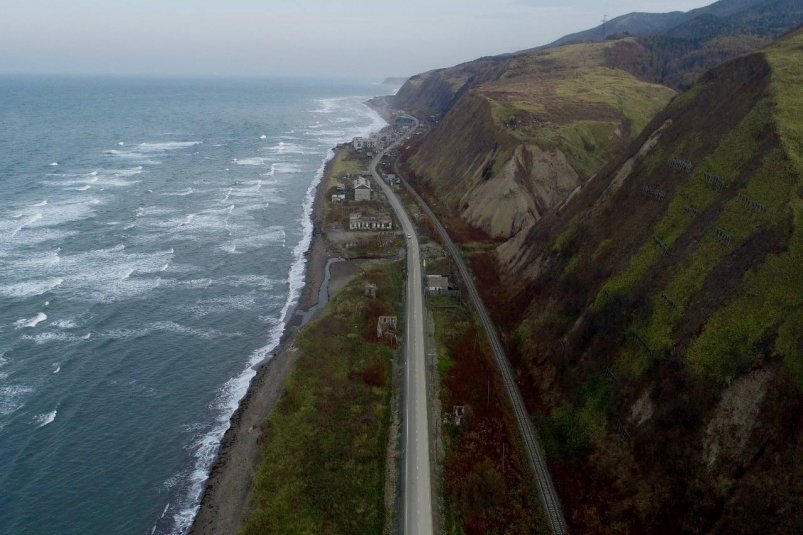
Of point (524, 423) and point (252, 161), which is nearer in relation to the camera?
point (524, 423)

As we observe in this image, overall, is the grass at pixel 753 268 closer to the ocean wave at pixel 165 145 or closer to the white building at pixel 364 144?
the white building at pixel 364 144

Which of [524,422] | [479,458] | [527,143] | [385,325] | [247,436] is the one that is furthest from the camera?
[527,143]

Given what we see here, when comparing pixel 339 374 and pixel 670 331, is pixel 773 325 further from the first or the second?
pixel 339 374

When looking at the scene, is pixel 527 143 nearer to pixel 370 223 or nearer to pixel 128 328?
pixel 370 223

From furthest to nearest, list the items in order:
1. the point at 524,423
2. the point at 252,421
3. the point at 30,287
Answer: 1. the point at 30,287
2. the point at 252,421
3. the point at 524,423

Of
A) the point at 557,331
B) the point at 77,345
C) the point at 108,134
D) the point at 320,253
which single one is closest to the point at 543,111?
the point at 320,253

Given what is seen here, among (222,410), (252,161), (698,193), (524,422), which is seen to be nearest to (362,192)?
(252,161)
